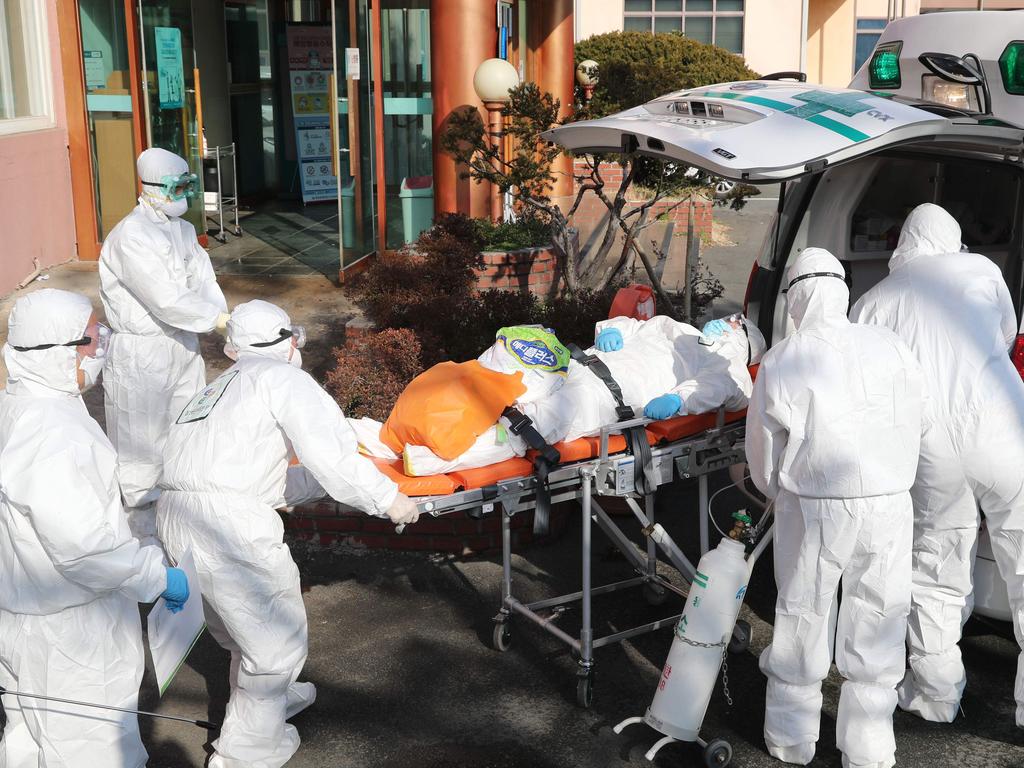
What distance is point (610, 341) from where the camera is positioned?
515 centimetres

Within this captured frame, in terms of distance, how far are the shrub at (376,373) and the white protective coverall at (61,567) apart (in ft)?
9.03

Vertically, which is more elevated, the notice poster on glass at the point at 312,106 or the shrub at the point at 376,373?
the notice poster on glass at the point at 312,106

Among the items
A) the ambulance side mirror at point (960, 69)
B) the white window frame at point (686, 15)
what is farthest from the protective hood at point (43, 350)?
the white window frame at point (686, 15)

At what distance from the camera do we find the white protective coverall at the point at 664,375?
15.4 feet

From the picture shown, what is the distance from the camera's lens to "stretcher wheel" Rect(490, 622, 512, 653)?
16.2 feet

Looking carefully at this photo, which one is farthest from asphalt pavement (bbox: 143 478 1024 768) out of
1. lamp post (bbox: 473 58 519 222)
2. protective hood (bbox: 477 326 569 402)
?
lamp post (bbox: 473 58 519 222)

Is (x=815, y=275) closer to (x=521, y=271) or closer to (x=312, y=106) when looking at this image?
(x=521, y=271)

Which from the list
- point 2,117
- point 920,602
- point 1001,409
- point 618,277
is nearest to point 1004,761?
point 920,602

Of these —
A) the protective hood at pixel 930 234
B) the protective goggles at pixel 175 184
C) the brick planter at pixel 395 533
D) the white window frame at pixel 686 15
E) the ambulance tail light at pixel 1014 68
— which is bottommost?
the brick planter at pixel 395 533

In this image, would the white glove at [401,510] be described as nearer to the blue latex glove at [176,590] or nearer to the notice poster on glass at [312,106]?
the blue latex glove at [176,590]

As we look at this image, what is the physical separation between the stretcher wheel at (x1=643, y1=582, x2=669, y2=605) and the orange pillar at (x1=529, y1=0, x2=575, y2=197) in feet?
32.9

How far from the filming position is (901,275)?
464 centimetres

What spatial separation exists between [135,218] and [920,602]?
411 centimetres

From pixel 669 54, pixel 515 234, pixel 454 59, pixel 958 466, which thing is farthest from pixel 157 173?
pixel 669 54
